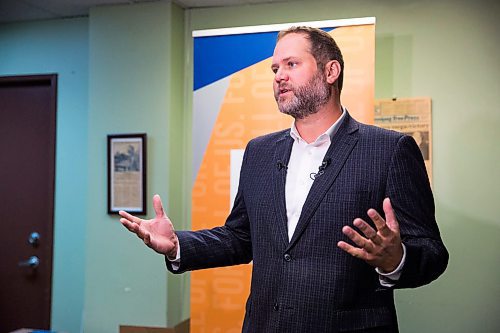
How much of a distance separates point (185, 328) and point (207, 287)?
2.84 ft

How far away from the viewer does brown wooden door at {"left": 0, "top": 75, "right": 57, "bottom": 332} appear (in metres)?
4.09

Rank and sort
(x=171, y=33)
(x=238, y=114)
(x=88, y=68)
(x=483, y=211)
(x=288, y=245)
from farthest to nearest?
1. (x=88, y=68)
2. (x=171, y=33)
3. (x=483, y=211)
4. (x=238, y=114)
5. (x=288, y=245)

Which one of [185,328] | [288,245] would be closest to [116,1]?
[185,328]

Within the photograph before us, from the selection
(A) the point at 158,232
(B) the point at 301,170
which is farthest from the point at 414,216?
(A) the point at 158,232

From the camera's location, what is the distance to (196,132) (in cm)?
315

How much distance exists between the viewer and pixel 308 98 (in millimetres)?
1771

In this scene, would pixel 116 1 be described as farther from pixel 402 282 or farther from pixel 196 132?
pixel 402 282

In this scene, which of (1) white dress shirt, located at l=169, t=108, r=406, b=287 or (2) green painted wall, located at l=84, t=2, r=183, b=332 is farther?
(2) green painted wall, located at l=84, t=2, r=183, b=332

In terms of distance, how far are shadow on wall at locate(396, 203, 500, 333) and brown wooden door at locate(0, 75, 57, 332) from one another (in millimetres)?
2369

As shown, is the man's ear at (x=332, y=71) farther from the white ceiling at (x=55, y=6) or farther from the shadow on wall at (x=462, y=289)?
the white ceiling at (x=55, y=6)

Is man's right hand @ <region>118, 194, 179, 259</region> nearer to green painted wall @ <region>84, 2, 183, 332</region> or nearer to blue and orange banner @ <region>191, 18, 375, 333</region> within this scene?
blue and orange banner @ <region>191, 18, 375, 333</region>

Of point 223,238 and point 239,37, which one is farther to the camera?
point 239,37

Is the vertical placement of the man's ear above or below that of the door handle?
above

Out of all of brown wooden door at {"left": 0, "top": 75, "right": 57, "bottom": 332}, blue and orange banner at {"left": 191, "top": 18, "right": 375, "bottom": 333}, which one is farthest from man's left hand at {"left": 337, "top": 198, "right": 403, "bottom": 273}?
brown wooden door at {"left": 0, "top": 75, "right": 57, "bottom": 332}
